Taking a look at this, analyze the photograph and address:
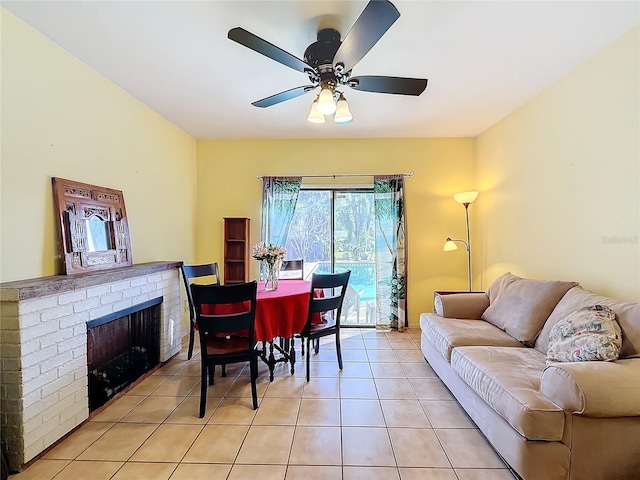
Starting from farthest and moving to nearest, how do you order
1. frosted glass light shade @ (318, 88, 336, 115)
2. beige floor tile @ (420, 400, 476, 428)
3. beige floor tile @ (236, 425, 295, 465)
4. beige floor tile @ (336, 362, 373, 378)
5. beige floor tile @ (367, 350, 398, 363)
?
beige floor tile @ (367, 350, 398, 363), beige floor tile @ (336, 362, 373, 378), beige floor tile @ (420, 400, 476, 428), frosted glass light shade @ (318, 88, 336, 115), beige floor tile @ (236, 425, 295, 465)

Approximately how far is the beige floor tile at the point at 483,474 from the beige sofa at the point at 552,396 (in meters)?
0.10

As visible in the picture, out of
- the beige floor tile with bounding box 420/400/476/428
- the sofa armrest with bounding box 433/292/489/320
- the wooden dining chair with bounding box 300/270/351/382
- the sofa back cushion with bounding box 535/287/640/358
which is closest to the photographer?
the sofa back cushion with bounding box 535/287/640/358

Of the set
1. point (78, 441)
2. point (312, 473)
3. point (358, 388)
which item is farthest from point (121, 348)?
point (358, 388)

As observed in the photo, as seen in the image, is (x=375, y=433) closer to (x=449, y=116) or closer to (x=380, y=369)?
(x=380, y=369)

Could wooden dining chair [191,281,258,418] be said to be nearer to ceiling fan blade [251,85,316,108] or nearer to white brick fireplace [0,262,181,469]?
white brick fireplace [0,262,181,469]

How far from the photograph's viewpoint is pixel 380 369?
3.11 meters

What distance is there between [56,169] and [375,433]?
9.20 feet

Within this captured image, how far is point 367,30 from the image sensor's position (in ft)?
5.19

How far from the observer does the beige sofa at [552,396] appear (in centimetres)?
152

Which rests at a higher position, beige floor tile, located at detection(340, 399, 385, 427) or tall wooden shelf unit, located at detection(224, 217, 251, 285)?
tall wooden shelf unit, located at detection(224, 217, 251, 285)

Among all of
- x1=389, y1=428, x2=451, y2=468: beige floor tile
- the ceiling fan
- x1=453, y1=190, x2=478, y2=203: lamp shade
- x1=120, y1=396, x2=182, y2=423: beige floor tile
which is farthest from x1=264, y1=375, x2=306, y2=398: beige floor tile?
x1=453, y1=190, x2=478, y2=203: lamp shade

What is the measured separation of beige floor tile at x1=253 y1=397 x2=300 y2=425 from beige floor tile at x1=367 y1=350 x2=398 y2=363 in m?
1.11

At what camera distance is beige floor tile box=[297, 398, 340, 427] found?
2.24 meters

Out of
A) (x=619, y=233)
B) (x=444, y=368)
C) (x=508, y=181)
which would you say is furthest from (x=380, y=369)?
(x=508, y=181)
